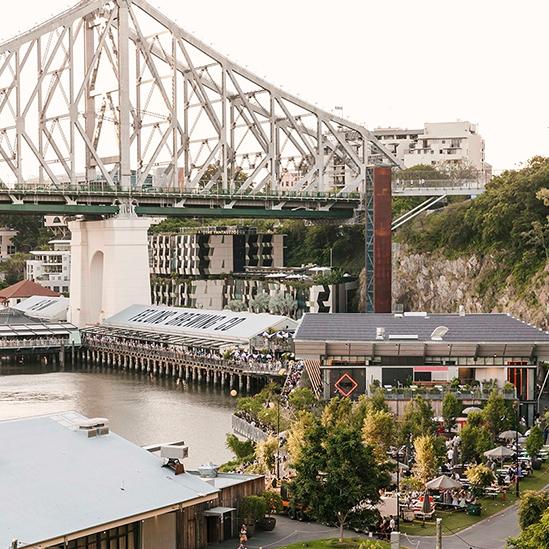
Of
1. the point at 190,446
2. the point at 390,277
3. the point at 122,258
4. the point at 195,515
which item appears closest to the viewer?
the point at 195,515

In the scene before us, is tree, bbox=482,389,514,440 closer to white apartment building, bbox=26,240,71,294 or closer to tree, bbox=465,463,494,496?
tree, bbox=465,463,494,496

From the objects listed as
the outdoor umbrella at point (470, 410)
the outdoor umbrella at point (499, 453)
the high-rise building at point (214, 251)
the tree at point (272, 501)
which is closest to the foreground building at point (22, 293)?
the high-rise building at point (214, 251)

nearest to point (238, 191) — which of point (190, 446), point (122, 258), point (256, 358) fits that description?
point (122, 258)

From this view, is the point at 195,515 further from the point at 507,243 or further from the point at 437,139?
the point at 437,139

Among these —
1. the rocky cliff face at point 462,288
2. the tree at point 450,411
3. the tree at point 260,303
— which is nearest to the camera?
the tree at point 450,411

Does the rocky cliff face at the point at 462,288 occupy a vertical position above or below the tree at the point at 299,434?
above

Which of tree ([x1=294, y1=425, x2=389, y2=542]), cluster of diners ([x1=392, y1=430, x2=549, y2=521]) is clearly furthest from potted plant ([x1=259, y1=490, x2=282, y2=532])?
cluster of diners ([x1=392, y1=430, x2=549, y2=521])

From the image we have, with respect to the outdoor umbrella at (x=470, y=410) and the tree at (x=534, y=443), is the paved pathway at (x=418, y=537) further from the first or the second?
the outdoor umbrella at (x=470, y=410)
